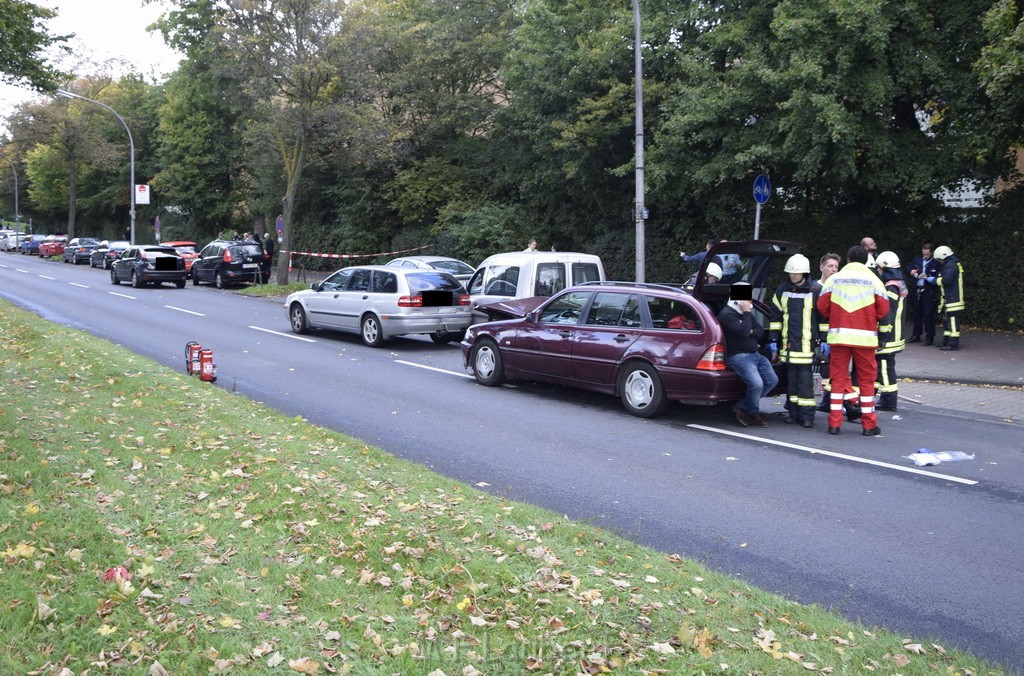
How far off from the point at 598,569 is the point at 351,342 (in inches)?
533

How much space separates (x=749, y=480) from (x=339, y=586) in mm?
4296

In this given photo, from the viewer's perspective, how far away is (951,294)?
1603 cm

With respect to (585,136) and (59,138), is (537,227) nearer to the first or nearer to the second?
(585,136)

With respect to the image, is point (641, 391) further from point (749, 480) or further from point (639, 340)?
point (749, 480)

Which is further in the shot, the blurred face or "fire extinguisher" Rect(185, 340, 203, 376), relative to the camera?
"fire extinguisher" Rect(185, 340, 203, 376)

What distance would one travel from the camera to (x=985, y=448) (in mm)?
9234

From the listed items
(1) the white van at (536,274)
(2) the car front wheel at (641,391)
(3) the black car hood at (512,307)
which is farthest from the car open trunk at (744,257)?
(1) the white van at (536,274)

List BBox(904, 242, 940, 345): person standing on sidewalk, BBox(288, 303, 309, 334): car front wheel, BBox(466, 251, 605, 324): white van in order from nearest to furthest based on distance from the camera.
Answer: BBox(466, 251, 605, 324): white van, BBox(904, 242, 940, 345): person standing on sidewalk, BBox(288, 303, 309, 334): car front wheel

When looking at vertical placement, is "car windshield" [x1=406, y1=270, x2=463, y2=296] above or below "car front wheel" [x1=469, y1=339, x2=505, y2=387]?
above

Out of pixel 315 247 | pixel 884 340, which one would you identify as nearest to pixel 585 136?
pixel 884 340

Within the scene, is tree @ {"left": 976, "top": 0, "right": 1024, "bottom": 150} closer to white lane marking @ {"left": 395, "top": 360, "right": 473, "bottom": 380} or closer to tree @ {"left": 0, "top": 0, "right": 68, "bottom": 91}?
white lane marking @ {"left": 395, "top": 360, "right": 473, "bottom": 380}

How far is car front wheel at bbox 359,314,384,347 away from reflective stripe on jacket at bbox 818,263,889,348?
31.0 ft

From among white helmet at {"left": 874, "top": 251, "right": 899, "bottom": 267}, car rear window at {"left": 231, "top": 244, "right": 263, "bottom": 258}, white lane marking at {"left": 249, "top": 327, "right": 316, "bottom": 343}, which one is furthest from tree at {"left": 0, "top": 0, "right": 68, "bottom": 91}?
white helmet at {"left": 874, "top": 251, "right": 899, "bottom": 267}

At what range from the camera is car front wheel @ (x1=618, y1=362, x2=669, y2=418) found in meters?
10.5
